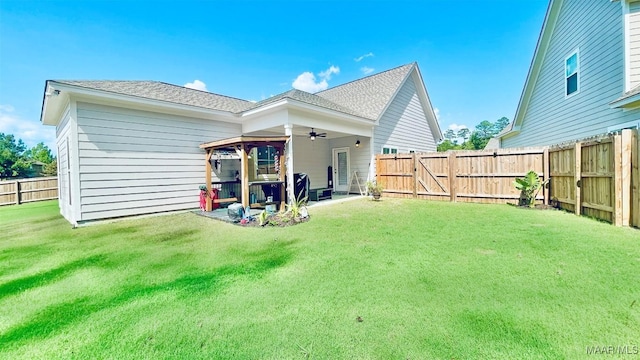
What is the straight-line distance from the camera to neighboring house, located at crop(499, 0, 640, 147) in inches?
230

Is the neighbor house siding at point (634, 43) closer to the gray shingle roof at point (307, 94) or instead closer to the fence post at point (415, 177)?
the fence post at point (415, 177)

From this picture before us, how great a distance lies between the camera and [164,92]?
26.0 ft

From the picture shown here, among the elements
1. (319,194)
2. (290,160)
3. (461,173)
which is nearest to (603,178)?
(461,173)

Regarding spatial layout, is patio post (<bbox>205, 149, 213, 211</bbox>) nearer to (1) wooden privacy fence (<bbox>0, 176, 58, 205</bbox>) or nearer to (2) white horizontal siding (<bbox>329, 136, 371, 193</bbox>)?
(2) white horizontal siding (<bbox>329, 136, 371, 193</bbox>)

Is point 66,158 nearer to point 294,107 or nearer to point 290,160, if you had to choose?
point 290,160

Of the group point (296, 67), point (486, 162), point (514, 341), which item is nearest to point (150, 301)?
point (514, 341)

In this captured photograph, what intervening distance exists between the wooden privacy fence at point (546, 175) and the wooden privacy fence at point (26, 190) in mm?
16757

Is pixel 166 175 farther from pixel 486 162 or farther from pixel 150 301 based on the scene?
pixel 486 162

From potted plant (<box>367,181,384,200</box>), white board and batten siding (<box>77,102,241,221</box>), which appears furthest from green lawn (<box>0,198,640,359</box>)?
potted plant (<box>367,181,384,200</box>)

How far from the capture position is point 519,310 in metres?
2.21

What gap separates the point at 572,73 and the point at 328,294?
1078 cm

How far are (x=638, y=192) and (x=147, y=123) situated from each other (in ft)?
36.3

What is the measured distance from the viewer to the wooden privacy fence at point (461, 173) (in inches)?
305

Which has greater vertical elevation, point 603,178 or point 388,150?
point 388,150
